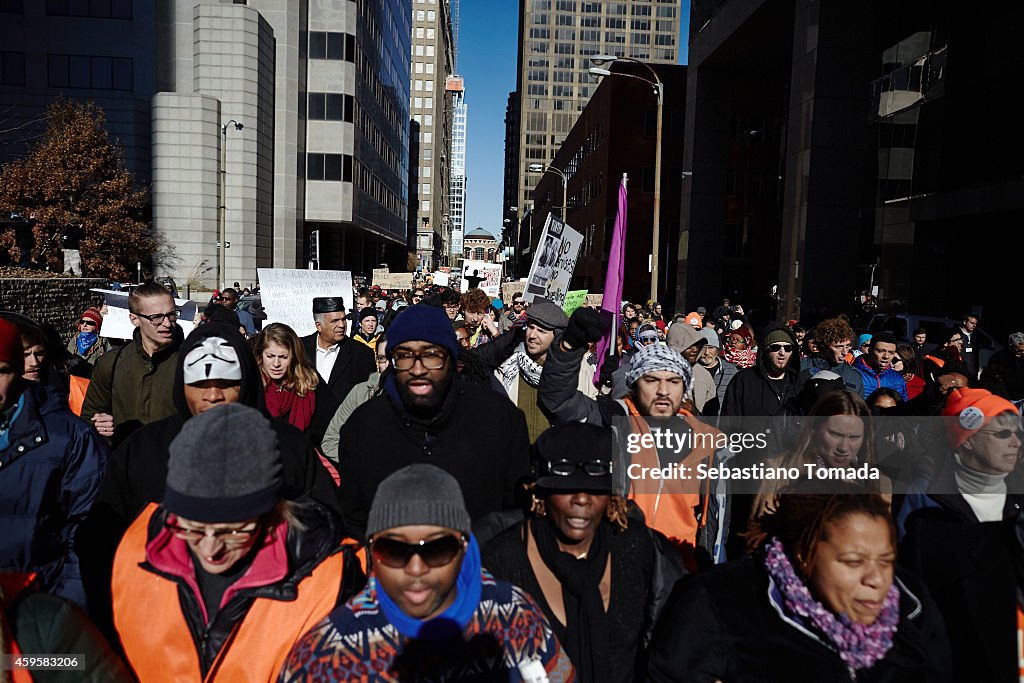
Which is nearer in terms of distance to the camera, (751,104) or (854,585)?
(854,585)

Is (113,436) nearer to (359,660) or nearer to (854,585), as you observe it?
(359,660)

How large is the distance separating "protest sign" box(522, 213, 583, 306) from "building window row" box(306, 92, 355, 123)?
133ft

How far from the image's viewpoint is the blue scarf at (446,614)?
82.2 inches

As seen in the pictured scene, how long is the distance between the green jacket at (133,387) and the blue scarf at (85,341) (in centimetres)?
437

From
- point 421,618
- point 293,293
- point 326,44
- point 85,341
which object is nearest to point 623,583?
point 421,618

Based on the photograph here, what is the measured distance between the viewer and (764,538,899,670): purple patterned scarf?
2.20 m

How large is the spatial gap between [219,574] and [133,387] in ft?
8.34

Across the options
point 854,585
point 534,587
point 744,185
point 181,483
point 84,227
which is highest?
point 744,185

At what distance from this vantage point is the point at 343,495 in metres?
3.34

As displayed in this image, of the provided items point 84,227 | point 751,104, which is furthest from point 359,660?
point 751,104

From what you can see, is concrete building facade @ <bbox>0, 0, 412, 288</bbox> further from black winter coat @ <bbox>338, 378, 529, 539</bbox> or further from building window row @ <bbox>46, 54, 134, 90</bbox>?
black winter coat @ <bbox>338, 378, 529, 539</bbox>

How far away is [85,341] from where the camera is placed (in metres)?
8.40

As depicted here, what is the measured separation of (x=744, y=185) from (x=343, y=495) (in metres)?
43.6

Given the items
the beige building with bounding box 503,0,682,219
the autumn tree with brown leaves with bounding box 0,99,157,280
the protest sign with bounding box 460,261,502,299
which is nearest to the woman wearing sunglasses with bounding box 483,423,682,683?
the protest sign with bounding box 460,261,502,299
